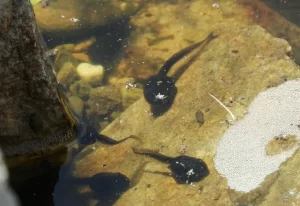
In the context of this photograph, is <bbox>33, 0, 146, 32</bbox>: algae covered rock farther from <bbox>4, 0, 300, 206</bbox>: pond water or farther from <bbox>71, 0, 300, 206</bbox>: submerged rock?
<bbox>71, 0, 300, 206</bbox>: submerged rock

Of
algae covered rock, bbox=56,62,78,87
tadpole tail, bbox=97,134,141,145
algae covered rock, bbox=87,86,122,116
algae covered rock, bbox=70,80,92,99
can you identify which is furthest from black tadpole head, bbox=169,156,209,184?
algae covered rock, bbox=56,62,78,87

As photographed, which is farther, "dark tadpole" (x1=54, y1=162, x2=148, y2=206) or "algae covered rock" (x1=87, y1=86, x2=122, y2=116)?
"algae covered rock" (x1=87, y1=86, x2=122, y2=116)

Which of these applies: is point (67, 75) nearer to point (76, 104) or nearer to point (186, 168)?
point (76, 104)

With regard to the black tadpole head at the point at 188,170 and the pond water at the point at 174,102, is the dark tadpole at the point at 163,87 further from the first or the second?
the black tadpole head at the point at 188,170

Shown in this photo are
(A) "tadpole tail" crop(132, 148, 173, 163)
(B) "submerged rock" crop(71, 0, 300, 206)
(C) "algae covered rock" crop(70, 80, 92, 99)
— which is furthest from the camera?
(C) "algae covered rock" crop(70, 80, 92, 99)

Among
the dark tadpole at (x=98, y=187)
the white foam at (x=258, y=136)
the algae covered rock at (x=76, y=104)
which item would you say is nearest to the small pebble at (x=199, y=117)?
the white foam at (x=258, y=136)

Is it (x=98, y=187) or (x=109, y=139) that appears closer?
(x=98, y=187)

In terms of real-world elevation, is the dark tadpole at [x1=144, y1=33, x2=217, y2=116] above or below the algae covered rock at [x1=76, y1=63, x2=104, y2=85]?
above

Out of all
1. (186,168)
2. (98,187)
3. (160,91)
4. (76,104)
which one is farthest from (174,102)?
(98,187)
